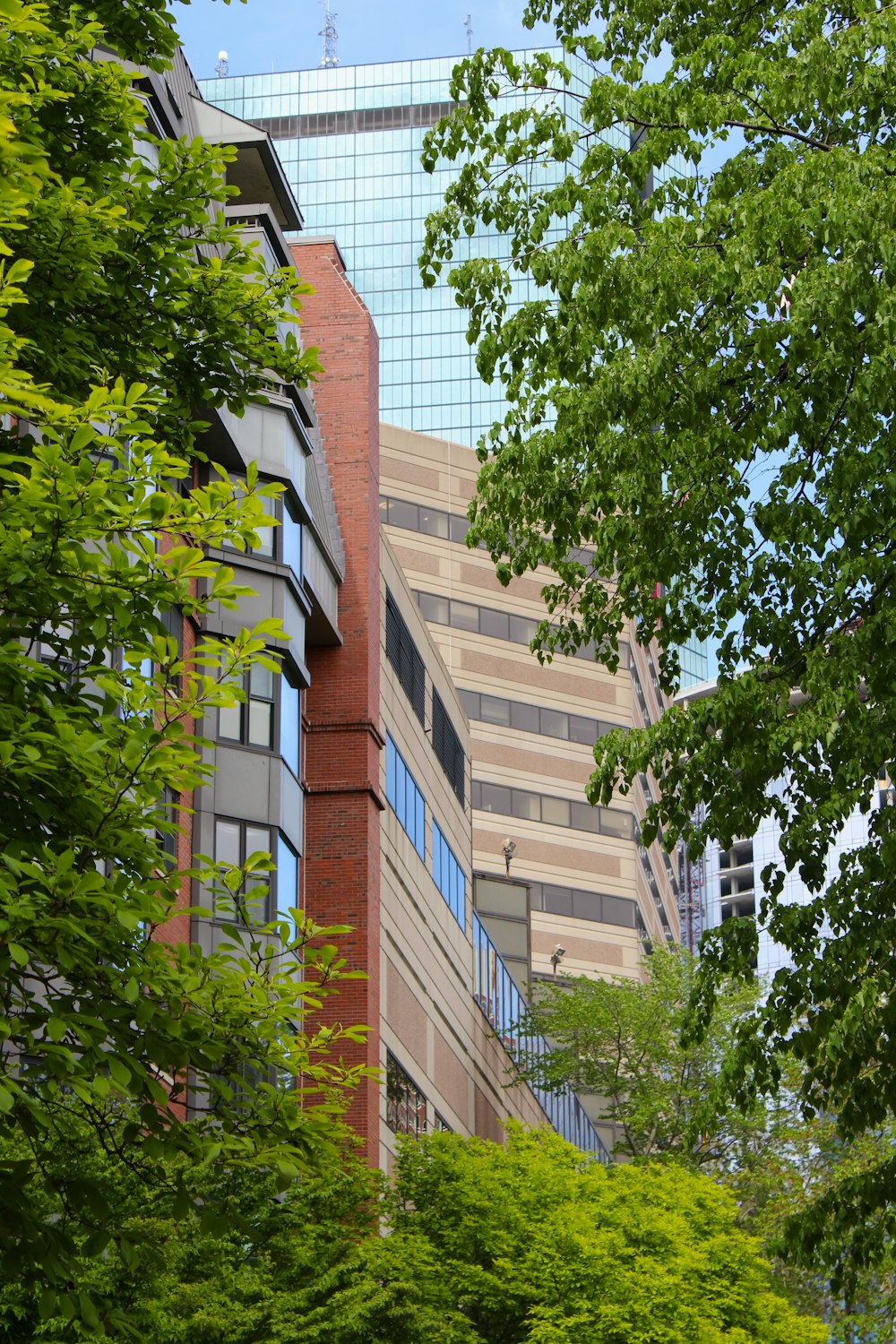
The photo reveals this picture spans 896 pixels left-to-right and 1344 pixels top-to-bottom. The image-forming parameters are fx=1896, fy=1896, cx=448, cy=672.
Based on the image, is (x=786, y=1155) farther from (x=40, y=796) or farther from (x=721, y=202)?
(x=40, y=796)

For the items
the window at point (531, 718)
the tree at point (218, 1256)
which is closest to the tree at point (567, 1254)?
the tree at point (218, 1256)

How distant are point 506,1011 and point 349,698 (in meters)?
22.8

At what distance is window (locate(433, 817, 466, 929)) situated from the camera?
45969 millimetres

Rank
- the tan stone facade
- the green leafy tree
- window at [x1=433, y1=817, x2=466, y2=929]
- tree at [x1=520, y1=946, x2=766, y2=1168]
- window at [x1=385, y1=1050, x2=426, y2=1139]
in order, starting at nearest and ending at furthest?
window at [x1=385, y1=1050, x2=426, y2=1139]
the tan stone facade
the green leafy tree
window at [x1=433, y1=817, x2=466, y2=929]
tree at [x1=520, y1=946, x2=766, y2=1168]

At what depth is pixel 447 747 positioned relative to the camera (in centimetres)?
4994

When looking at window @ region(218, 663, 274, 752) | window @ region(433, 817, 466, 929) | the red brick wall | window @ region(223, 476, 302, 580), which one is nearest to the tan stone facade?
window @ region(433, 817, 466, 929)

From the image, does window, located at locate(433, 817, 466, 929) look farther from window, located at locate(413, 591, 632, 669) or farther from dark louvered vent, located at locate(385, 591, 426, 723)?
window, located at locate(413, 591, 632, 669)

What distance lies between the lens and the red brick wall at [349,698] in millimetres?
34188

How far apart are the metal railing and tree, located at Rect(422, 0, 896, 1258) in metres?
36.8

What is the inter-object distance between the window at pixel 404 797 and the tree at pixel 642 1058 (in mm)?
12586

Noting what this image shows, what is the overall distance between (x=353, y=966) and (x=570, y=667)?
59852 mm

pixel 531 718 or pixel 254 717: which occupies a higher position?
pixel 531 718

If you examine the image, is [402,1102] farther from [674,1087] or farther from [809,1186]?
[674,1087]

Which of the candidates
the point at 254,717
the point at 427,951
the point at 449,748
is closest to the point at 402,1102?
the point at 427,951
